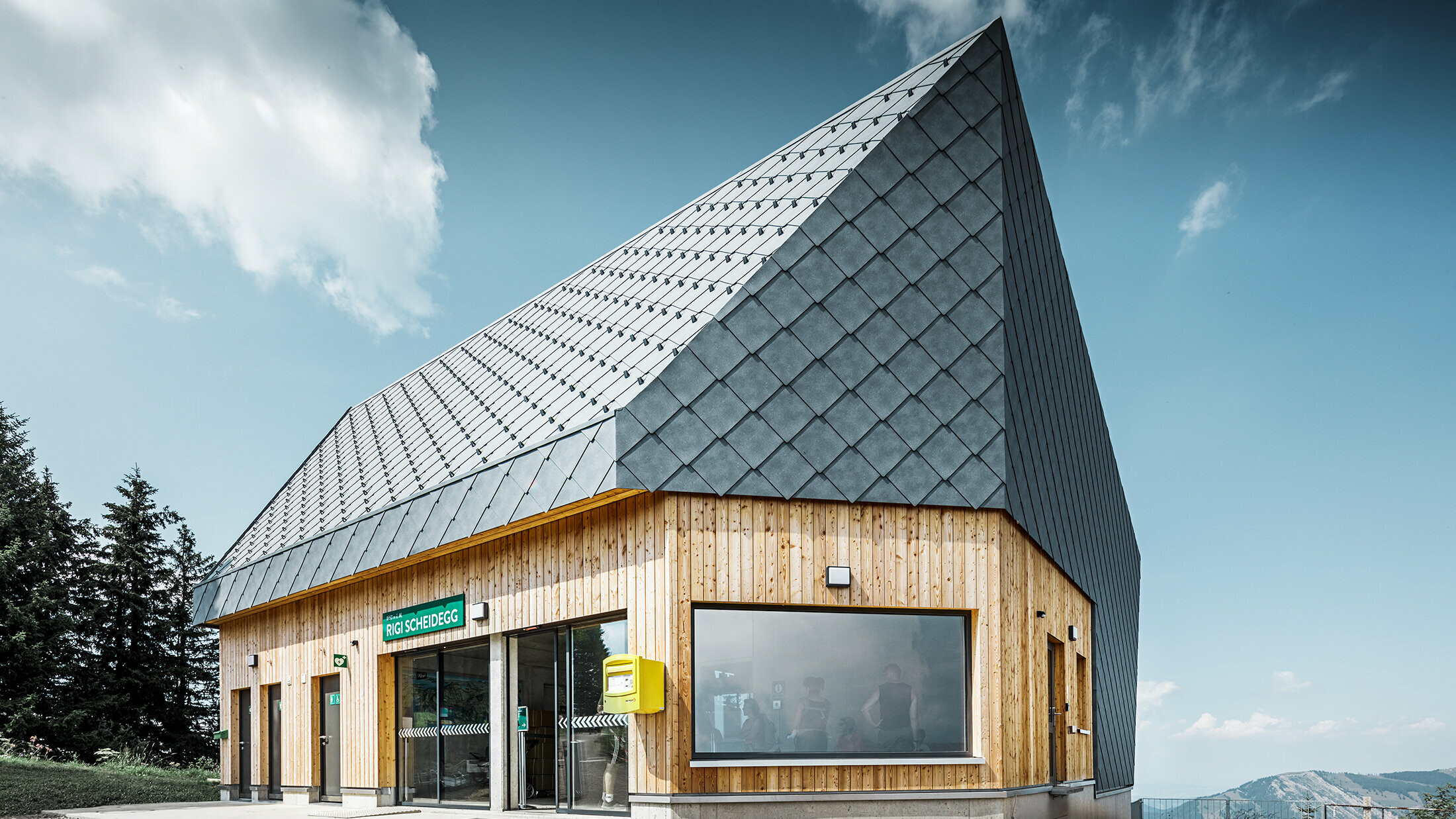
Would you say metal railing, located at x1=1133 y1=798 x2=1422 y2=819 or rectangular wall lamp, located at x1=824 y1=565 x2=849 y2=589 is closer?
rectangular wall lamp, located at x1=824 y1=565 x2=849 y2=589

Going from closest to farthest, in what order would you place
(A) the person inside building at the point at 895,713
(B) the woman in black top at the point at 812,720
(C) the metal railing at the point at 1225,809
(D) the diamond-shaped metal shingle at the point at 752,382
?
1. (B) the woman in black top at the point at 812,720
2. (A) the person inside building at the point at 895,713
3. (D) the diamond-shaped metal shingle at the point at 752,382
4. (C) the metal railing at the point at 1225,809

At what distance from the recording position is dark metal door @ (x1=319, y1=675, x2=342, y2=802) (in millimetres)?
16406

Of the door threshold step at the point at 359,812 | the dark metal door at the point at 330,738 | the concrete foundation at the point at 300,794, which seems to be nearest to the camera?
the door threshold step at the point at 359,812

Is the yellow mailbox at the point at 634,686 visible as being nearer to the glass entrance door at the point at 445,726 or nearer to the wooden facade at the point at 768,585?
the wooden facade at the point at 768,585

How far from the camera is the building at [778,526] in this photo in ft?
34.2

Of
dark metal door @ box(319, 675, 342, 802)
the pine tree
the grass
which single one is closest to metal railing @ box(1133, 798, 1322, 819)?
dark metal door @ box(319, 675, 342, 802)

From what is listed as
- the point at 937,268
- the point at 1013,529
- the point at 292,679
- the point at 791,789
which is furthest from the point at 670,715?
the point at 292,679

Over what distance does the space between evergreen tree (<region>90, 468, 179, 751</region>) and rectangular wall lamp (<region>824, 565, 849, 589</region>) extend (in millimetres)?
26487

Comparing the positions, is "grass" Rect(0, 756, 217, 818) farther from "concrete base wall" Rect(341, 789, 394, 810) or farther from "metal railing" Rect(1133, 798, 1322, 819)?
"metal railing" Rect(1133, 798, 1322, 819)

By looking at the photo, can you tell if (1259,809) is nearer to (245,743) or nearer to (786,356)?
(786,356)

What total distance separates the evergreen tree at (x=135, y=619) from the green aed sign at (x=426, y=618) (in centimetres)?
1970

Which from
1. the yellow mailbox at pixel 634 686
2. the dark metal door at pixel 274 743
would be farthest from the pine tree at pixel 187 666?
the yellow mailbox at pixel 634 686

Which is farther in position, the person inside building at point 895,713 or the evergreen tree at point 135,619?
the evergreen tree at point 135,619

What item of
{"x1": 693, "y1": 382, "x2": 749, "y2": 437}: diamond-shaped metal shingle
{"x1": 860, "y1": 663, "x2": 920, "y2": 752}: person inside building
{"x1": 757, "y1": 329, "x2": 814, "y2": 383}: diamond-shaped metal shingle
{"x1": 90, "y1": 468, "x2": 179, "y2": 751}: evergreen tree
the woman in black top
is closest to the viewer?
the woman in black top
